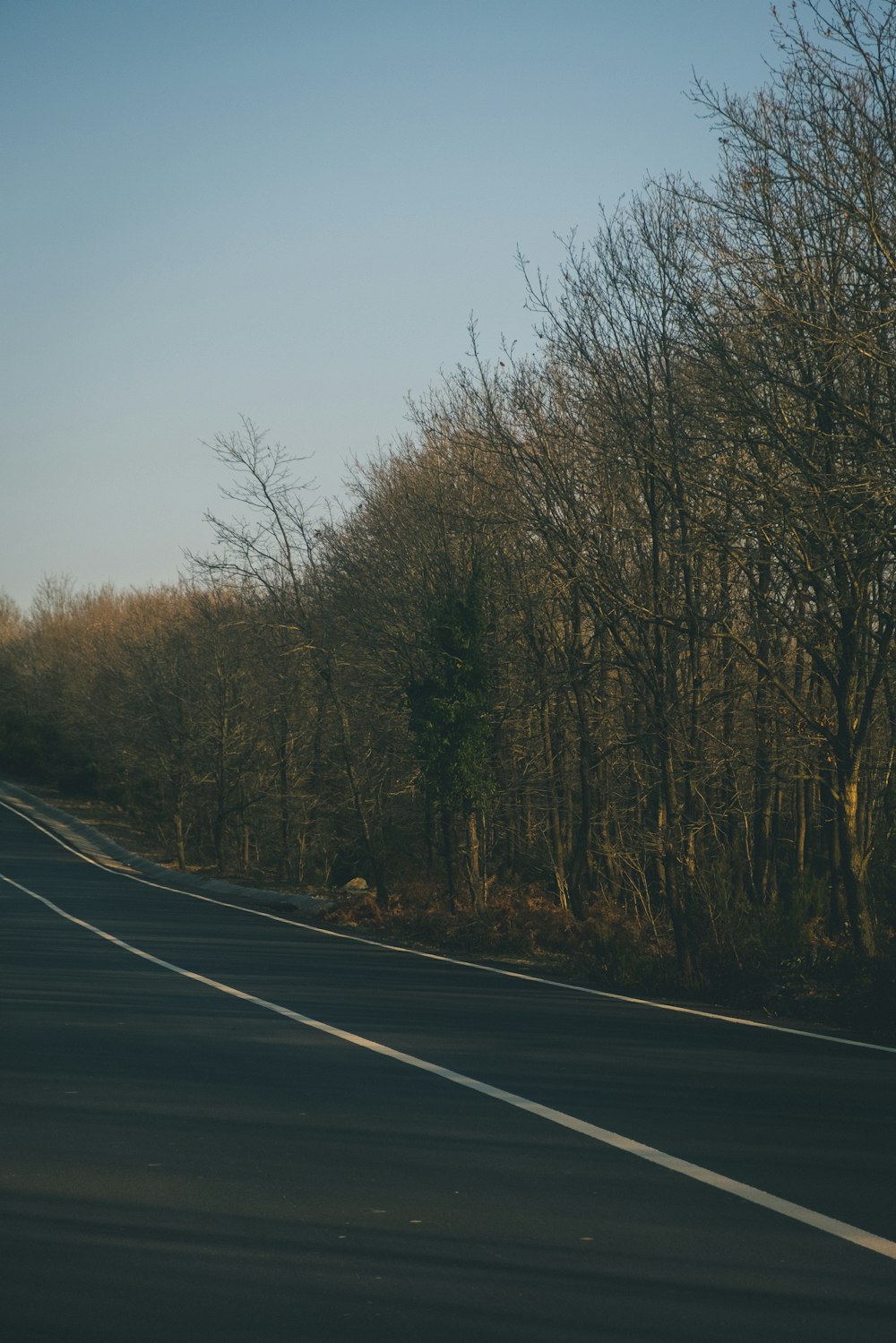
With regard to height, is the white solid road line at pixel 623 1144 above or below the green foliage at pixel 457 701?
below

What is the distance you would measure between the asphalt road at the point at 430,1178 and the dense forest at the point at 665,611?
441 centimetres

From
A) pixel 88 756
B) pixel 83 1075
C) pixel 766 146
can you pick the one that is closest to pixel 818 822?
pixel 766 146

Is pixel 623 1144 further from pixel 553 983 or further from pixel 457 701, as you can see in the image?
pixel 457 701

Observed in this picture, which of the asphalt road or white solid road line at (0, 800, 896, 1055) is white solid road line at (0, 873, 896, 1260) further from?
white solid road line at (0, 800, 896, 1055)

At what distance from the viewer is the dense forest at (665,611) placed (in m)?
14.8

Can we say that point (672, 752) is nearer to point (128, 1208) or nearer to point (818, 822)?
point (818, 822)

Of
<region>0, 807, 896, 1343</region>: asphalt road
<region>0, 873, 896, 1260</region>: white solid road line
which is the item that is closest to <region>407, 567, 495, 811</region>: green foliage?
<region>0, 873, 896, 1260</region>: white solid road line

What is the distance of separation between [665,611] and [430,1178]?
564 inches

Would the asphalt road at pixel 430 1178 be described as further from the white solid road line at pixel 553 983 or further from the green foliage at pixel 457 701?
the green foliage at pixel 457 701

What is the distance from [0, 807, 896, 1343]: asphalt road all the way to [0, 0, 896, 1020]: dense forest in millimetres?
4413

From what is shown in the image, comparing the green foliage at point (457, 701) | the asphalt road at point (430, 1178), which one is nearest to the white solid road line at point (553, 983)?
the asphalt road at point (430, 1178)

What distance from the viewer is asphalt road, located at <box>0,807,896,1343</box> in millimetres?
4672

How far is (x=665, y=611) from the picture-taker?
19938 mm

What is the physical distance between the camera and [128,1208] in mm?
5844
